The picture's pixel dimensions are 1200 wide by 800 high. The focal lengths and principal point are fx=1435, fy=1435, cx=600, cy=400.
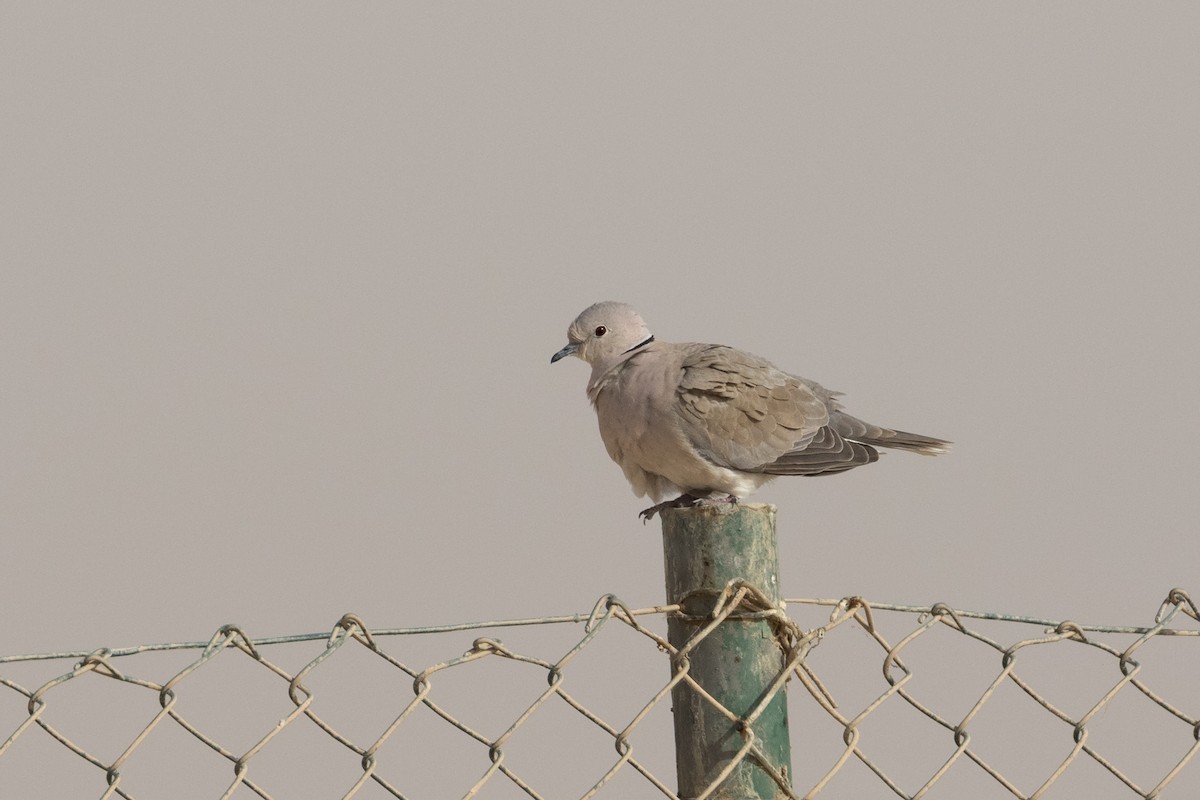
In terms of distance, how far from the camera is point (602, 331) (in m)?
5.49

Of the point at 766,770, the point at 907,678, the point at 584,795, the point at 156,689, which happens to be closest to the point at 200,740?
the point at 156,689

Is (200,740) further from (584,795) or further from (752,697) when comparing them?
(752,697)

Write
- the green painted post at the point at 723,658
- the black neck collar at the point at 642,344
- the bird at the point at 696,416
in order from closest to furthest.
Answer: the green painted post at the point at 723,658 → the bird at the point at 696,416 → the black neck collar at the point at 642,344

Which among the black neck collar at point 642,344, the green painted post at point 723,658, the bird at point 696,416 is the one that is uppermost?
the black neck collar at point 642,344

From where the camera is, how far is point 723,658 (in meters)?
2.72

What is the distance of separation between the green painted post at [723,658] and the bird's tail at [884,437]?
284 centimetres

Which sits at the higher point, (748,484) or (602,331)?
(602,331)

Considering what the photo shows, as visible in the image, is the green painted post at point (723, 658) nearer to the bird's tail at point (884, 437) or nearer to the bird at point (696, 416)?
the bird at point (696, 416)

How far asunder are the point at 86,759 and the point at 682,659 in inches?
43.5

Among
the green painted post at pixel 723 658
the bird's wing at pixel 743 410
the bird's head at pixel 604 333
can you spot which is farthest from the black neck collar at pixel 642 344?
the green painted post at pixel 723 658

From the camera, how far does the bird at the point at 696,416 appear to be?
4.88 metres

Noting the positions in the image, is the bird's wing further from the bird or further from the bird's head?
the bird's head

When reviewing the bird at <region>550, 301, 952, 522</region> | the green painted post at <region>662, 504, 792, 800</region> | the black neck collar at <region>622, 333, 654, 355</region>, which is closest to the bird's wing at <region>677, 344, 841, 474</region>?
the bird at <region>550, 301, 952, 522</region>

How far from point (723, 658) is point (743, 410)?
2381 millimetres
